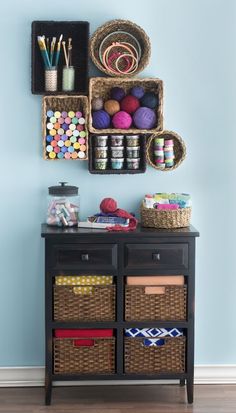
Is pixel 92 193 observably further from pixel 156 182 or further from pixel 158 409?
pixel 158 409

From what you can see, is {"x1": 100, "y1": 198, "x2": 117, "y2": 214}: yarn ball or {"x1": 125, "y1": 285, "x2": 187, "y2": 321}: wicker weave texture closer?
{"x1": 125, "y1": 285, "x2": 187, "y2": 321}: wicker weave texture

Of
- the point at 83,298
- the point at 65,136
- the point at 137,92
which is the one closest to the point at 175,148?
the point at 137,92

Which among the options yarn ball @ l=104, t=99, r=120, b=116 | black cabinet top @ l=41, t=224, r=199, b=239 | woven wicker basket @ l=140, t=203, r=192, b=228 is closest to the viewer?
black cabinet top @ l=41, t=224, r=199, b=239

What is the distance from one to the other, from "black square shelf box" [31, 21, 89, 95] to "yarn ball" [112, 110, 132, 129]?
0.65 ft

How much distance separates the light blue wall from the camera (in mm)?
4035

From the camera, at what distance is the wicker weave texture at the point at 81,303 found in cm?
382

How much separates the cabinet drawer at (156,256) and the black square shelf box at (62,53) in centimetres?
83

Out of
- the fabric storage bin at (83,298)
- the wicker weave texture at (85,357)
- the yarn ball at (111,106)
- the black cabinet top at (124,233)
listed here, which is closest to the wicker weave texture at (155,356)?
the wicker weave texture at (85,357)

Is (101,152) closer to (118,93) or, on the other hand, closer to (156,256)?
(118,93)

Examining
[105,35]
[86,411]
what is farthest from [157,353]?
[105,35]

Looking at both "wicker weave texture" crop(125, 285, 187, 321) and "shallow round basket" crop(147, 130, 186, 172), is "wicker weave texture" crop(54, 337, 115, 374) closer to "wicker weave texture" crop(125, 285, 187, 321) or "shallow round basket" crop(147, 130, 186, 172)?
"wicker weave texture" crop(125, 285, 187, 321)

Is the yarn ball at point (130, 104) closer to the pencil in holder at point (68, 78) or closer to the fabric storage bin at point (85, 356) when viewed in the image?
the pencil in holder at point (68, 78)

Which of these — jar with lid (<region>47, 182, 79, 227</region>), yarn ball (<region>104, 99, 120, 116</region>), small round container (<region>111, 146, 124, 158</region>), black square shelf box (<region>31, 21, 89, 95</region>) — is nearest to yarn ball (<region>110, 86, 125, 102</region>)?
yarn ball (<region>104, 99, 120, 116</region>)

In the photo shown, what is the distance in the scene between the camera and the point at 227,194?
13.6 ft
